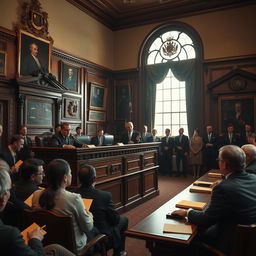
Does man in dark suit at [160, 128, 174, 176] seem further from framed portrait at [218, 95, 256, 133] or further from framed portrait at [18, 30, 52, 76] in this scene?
framed portrait at [18, 30, 52, 76]

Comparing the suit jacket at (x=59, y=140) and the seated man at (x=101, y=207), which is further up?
the suit jacket at (x=59, y=140)

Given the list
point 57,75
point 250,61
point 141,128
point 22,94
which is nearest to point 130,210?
point 22,94

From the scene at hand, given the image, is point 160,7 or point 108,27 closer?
point 160,7

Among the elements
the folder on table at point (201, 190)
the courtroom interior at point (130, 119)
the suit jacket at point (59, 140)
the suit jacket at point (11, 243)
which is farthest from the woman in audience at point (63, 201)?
the suit jacket at point (59, 140)

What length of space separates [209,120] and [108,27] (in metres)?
5.87

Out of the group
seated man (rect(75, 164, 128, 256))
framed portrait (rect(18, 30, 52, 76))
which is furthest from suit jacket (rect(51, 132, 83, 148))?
framed portrait (rect(18, 30, 52, 76))

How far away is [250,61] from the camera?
9.35m

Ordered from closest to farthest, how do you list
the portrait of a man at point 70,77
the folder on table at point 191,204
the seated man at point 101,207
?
the folder on table at point 191,204, the seated man at point 101,207, the portrait of a man at point 70,77

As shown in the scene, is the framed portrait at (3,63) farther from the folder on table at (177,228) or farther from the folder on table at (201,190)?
the folder on table at (177,228)

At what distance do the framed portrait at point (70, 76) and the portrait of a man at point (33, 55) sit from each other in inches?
29.4

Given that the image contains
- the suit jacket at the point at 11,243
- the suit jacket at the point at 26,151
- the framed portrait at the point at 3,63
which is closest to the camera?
the suit jacket at the point at 11,243

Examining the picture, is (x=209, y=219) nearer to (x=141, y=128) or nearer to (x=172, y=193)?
(x=172, y=193)

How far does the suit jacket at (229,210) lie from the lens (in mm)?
1962

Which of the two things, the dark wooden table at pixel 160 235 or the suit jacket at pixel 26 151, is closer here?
the dark wooden table at pixel 160 235
